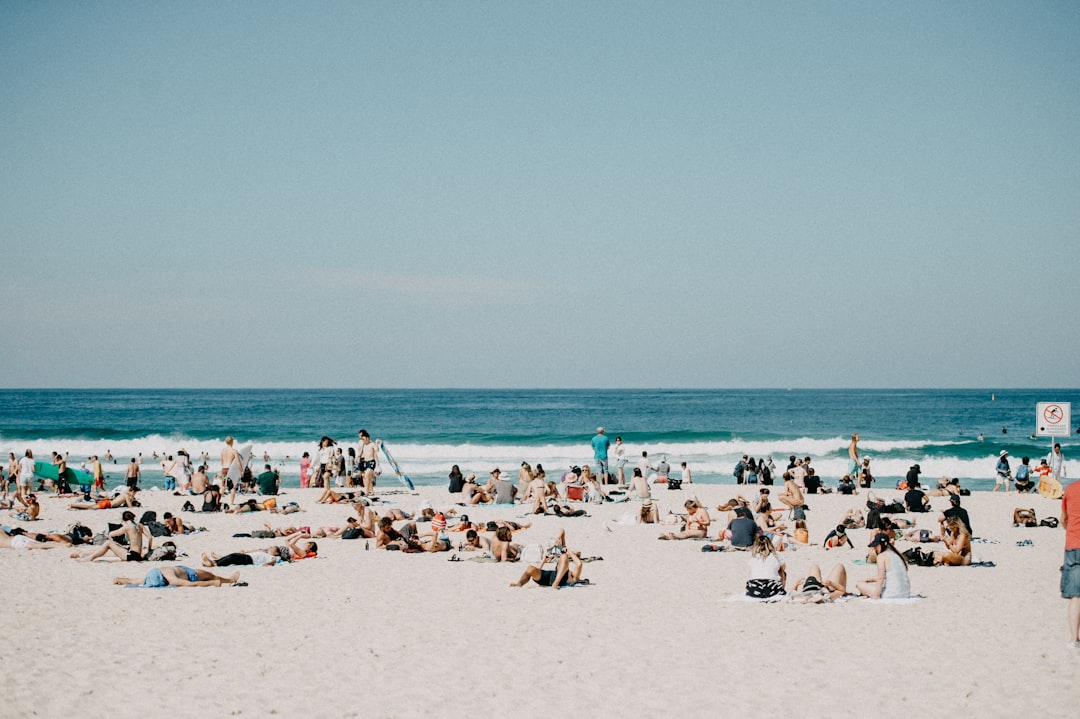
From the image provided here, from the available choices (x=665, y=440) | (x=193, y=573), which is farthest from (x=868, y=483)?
(x=665, y=440)

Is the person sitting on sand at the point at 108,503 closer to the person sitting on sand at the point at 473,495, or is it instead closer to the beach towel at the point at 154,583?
the person sitting on sand at the point at 473,495

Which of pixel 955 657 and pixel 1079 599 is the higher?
pixel 1079 599

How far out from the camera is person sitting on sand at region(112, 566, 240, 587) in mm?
12266

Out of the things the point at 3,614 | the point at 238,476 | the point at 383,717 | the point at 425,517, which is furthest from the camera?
the point at 238,476

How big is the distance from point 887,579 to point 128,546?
11710mm

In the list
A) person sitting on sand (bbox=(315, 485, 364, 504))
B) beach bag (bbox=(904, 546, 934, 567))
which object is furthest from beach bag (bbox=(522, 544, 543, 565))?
person sitting on sand (bbox=(315, 485, 364, 504))

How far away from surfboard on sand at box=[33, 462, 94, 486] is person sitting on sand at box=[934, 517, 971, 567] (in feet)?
75.0

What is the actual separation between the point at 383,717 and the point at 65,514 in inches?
654

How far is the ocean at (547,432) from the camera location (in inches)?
1539

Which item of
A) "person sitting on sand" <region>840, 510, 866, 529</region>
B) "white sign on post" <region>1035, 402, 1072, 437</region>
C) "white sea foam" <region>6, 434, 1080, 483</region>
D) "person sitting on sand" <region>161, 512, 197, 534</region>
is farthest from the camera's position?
"white sea foam" <region>6, 434, 1080, 483</region>

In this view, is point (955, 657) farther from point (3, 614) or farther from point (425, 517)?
point (425, 517)

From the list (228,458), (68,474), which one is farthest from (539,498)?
(68,474)

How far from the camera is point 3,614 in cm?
1040

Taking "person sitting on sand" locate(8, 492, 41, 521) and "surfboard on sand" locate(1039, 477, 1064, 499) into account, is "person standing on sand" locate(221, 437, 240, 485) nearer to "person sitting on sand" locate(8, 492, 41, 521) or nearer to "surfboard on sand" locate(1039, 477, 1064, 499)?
"person sitting on sand" locate(8, 492, 41, 521)
